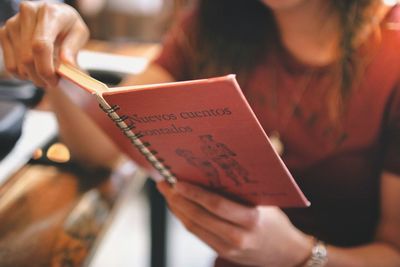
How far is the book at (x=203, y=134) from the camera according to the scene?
36 centimetres

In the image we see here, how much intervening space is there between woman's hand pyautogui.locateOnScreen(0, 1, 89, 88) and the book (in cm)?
3

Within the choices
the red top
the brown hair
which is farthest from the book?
the brown hair

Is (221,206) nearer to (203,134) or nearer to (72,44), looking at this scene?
(203,134)

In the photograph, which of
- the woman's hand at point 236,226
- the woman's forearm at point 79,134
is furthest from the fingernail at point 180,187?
the woman's forearm at point 79,134

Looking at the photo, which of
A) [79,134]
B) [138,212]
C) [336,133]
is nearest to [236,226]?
[336,133]

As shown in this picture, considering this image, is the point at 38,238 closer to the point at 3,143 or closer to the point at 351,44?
the point at 3,143

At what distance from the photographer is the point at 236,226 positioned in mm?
545

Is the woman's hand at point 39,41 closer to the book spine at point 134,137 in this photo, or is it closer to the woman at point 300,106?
the woman at point 300,106

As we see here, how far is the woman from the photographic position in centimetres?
55

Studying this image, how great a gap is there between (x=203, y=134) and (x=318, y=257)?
0.32m

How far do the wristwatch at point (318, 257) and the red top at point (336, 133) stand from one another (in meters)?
0.13

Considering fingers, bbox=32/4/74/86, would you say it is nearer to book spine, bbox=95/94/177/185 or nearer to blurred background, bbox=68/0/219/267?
book spine, bbox=95/94/177/185

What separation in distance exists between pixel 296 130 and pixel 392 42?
0.20 m

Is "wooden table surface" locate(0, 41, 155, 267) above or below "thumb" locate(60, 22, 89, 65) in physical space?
below
